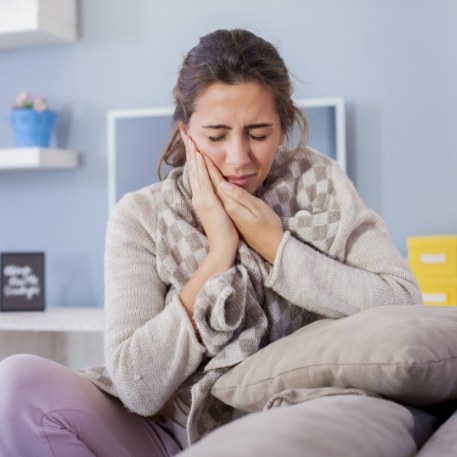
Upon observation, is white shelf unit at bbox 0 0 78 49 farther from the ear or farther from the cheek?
the cheek

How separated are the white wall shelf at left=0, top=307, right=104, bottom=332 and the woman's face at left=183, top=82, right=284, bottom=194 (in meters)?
1.61

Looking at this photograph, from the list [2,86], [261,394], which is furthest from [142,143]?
[261,394]

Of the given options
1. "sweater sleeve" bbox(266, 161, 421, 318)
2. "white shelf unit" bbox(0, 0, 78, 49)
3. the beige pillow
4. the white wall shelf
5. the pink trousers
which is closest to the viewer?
the beige pillow

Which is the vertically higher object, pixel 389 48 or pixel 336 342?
pixel 389 48

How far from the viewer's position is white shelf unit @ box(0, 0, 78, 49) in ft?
11.5

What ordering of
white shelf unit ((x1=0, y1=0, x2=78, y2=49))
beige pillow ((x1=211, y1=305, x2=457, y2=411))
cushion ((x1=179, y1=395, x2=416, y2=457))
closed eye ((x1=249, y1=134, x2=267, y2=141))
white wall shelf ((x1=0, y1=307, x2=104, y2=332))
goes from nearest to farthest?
cushion ((x1=179, y1=395, x2=416, y2=457))
beige pillow ((x1=211, y1=305, x2=457, y2=411))
closed eye ((x1=249, y1=134, x2=267, y2=141))
white wall shelf ((x1=0, y1=307, x2=104, y2=332))
white shelf unit ((x1=0, y1=0, x2=78, y2=49))

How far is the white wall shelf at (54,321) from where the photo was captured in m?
3.17

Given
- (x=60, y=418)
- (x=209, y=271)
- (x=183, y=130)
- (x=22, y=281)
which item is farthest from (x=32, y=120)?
(x=60, y=418)

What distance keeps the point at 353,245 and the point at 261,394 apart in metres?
0.53

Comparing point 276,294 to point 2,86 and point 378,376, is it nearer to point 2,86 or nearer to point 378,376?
point 378,376

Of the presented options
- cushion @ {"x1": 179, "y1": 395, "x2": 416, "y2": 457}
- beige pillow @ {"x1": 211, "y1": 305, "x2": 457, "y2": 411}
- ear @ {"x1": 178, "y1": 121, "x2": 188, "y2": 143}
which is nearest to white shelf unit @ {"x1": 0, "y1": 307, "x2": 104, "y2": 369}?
ear @ {"x1": 178, "y1": 121, "x2": 188, "y2": 143}

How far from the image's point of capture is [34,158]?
354 cm

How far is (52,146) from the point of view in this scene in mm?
3773

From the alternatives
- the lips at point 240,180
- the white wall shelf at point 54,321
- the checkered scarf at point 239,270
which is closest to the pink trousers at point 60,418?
the checkered scarf at point 239,270
